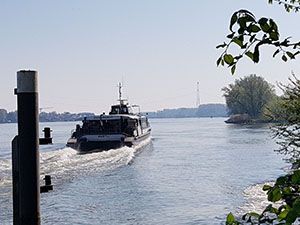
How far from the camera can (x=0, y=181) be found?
22.7m

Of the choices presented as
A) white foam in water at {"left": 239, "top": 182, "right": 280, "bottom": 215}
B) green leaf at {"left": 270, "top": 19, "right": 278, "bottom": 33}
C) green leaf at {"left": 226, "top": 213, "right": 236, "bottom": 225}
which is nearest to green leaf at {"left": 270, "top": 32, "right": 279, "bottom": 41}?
green leaf at {"left": 270, "top": 19, "right": 278, "bottom": 33}

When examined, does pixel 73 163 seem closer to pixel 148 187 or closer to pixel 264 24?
pixel 148 187

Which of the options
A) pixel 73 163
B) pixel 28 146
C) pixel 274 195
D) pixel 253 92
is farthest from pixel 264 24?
pixel 253 92

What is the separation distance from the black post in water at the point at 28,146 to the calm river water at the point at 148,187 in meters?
10.0

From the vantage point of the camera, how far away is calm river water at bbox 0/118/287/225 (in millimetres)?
15719

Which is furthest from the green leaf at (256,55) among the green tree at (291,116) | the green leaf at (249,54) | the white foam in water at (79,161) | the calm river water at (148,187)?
the white foam in water at (79,161)

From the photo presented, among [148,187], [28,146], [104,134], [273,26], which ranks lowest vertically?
[148,187]

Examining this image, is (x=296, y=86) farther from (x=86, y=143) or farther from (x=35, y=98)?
(x=86, y=143)

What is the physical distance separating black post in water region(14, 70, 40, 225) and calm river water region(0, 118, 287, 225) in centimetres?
1004

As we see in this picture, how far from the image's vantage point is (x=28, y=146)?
4.68 meters

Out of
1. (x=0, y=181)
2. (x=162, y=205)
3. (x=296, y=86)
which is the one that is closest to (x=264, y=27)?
(x=296, y=86)

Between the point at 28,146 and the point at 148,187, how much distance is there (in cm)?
1718

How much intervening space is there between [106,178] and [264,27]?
78.3ft

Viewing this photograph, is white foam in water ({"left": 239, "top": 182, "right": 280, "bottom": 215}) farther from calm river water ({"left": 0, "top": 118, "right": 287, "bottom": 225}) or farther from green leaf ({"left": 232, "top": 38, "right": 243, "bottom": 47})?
green leaf ({"left": 232, "top": 38, "right": 243, "bottom": 47})
